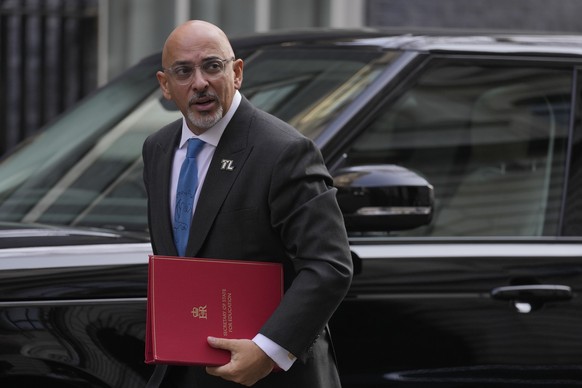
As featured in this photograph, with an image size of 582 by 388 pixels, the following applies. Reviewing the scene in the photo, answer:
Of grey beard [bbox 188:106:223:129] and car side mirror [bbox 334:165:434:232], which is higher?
grey beard [bbox 188:106:223:129]

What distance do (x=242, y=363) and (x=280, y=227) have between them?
0.31 m

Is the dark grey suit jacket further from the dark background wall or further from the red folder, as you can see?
the dark background wall

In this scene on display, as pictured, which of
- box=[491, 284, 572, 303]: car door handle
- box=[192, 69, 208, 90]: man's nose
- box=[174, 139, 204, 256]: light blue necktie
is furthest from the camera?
box=[491, 284, 572, 303]: car door handle

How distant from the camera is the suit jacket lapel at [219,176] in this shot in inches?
121

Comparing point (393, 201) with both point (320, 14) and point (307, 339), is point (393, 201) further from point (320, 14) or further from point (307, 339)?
point (320, 14)

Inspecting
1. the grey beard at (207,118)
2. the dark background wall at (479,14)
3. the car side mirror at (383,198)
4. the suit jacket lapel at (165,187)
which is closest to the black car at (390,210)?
the car side mirror at (383,198)

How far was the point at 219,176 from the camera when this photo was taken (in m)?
3.09

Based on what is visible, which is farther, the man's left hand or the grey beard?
the grey beard

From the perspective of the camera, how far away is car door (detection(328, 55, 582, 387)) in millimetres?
3910

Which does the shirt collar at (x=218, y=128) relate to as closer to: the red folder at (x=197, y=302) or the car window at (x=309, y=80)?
the red folder at (x=197, y=302)

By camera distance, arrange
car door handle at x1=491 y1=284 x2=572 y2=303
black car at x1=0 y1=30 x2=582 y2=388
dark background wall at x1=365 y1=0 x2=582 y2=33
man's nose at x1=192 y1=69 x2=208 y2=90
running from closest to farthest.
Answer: man's nose at x1=192 y1=69 x2=208 y2=90
black car at x1=0 y1=30 x2=582 y2=388
car door handle at x1=491 y1=284 x2=572 y2=303
dark background wall at x1=365 y1=0 x2=582 y2=33

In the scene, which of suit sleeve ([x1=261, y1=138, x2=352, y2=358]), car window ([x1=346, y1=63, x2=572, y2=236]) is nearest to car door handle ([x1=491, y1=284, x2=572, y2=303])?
car window ([x1=346, y1=63, x2=572, y2=236])

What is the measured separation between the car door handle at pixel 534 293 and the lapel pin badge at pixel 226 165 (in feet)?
4.01

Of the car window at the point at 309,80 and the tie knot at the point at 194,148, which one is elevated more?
the tie knot at the point at 194,148
